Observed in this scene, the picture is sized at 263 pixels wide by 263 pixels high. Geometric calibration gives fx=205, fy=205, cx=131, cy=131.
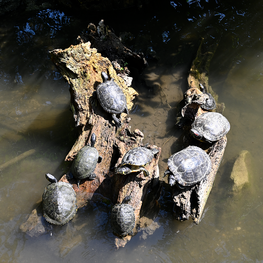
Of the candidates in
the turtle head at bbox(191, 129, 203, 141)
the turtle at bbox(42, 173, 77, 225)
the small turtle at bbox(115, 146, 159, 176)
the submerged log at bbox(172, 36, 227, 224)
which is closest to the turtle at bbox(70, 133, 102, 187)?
the turtle at bbox(42, 173, 77, 225)

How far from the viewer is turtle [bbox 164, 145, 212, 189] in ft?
11.3

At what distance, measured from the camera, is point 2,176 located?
4.23m

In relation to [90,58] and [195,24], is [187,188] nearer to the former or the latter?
[90,58]

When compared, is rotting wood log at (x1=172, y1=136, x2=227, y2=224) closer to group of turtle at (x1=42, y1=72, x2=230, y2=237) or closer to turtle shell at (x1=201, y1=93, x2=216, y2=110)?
group of turtle at (x1=42, y1=72, x2=230, y2=237)

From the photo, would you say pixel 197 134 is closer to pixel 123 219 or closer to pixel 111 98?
pixel 111 98

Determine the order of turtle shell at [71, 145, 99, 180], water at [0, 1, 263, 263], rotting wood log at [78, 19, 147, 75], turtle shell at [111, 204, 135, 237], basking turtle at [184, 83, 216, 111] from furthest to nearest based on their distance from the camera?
rotting wood log at [78, 19, 147, 75] < basking turtle at [184, 83, 216, 111] < turtle shell at [71, 145, 99, 180] < water at [0, 1, 263, 263] < turtle shell at [111, 204, 135, 237]

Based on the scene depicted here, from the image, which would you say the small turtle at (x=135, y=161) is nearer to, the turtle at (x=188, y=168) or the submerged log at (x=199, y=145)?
the turtle at (x=188, y=168)

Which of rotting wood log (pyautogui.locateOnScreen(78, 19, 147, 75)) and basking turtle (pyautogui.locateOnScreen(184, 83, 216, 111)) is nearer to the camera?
basking turtle (pyautogui.locateOnScreen(184, 83, 216, 111))

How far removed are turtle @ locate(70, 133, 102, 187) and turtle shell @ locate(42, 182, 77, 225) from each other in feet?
1.03

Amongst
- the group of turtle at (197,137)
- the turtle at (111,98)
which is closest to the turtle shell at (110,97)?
the turtle at (111,98)

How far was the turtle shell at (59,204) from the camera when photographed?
3.42m

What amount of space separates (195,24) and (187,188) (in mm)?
5946

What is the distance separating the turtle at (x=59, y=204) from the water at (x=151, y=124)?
0.29 m

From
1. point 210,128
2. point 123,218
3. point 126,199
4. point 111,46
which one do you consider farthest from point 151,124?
point 123,218
